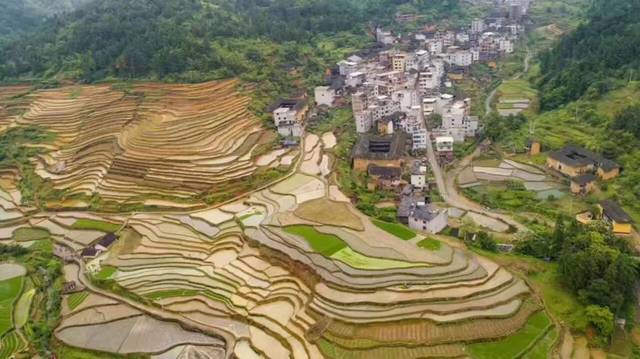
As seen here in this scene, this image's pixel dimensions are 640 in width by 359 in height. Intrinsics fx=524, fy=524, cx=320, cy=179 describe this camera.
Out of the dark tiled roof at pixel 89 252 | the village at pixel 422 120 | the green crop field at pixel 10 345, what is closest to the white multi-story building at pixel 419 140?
the village at pixel 422 120

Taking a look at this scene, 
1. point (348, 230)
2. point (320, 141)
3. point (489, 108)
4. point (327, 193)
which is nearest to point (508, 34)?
point (489, 108)

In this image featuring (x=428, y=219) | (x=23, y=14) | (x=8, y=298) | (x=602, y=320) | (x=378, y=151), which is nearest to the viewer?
(x=602, y=320)

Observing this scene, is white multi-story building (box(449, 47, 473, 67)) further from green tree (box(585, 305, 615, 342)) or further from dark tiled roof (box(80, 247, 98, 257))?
dark tiled roof (box(80, 247, 98, 257))

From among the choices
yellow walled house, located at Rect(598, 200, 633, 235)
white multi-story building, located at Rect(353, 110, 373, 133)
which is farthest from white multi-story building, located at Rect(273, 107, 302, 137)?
yellow walled house, located at Rect(598, 200, 633, 235)

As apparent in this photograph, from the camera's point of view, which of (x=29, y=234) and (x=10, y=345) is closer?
(x=10, y=345)

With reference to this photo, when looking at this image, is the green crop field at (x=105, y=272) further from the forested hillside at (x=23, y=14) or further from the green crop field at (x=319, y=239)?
the forested hillside at (x=23, y=14)

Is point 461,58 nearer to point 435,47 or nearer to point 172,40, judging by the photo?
point 435,47

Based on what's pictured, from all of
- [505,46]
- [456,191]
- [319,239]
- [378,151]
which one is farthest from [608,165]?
[505,46]
